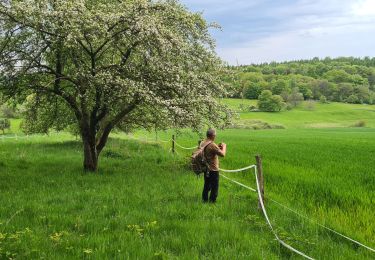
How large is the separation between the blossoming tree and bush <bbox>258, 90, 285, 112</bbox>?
14397cm

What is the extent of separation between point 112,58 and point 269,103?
145332mm

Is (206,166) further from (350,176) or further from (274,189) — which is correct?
(350,176)

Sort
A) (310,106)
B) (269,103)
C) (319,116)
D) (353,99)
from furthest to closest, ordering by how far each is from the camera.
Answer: (353,99) → (310,106) → (269,103) → (319,116)

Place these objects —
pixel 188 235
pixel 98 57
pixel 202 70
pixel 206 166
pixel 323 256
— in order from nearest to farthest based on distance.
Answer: pixel 323 256 < pixel 188 235 < pixel 206 166 < pixel 98 57 < pixel 202 70

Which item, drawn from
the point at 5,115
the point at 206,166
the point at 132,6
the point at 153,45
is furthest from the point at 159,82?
the point at 5,115

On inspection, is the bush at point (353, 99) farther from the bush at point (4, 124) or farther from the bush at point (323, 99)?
the bush at point (4, 124)

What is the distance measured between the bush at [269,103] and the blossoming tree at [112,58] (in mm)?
143969

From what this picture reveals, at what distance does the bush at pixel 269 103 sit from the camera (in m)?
159

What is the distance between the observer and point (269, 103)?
159 meters

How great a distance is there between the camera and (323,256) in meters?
7.57

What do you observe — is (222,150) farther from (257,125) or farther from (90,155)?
(257,125)

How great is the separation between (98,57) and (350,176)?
11190 mm

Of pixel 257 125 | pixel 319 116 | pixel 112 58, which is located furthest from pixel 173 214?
pixel 319 116

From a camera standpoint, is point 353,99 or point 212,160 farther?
point 353,99
